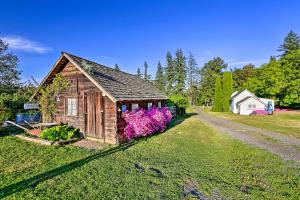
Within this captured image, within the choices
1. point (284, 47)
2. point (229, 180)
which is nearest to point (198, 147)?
point (229, 180)

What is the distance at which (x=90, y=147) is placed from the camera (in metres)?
10.3

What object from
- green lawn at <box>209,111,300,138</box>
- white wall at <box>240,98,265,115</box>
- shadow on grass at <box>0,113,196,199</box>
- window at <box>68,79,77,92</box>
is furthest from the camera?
white wall at <box>240,98,265,115</box>

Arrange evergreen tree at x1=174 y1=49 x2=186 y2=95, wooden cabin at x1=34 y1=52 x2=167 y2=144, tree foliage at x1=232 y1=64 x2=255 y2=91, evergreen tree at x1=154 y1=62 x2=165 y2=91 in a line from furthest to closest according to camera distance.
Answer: evergreen tree at x1=154 y1=62 x2=165 y2=91 < tree foliage at x1=232 y1=64 x2=255 y2=91 < evergreen tree at x1=174 y1=49 x2=186 y2=95 < wooden cabin at x1=34 y1=52 x2=167 y2=144

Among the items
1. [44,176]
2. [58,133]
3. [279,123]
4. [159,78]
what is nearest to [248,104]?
[279,123]

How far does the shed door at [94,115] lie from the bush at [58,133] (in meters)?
0.94

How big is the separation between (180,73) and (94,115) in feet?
175

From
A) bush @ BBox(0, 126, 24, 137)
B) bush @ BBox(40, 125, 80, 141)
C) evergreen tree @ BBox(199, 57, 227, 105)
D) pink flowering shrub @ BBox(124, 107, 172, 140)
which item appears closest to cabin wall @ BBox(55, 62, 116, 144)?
bush @ BBox(40, 125, 80, 141)

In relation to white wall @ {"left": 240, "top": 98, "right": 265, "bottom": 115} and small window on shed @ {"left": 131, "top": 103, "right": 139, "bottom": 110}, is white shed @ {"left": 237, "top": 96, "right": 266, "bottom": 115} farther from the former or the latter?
small window on shed @ {"left": 131, "top": 103, "right": 139, "bottom": 110}

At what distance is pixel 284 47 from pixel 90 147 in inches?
2371

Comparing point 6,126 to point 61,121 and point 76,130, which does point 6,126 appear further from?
point 76,130

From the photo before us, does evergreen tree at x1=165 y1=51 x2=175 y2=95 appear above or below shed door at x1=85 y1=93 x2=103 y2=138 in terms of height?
above

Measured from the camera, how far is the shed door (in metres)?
11.8

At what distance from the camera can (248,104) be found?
35.3 m

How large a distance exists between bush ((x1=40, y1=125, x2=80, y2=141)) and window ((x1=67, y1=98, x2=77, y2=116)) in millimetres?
1181
